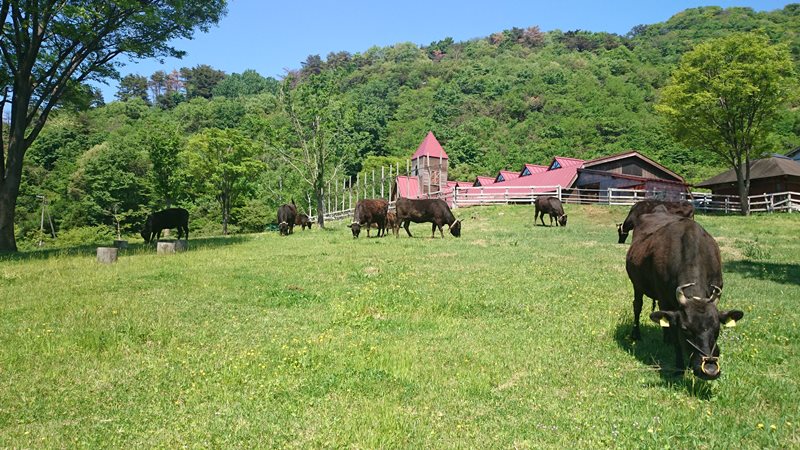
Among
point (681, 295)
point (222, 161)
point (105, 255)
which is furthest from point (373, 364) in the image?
point (222, 161)

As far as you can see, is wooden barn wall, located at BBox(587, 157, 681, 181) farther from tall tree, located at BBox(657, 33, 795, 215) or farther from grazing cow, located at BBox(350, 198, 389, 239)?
grazing cow, located at BBox(350, 198, 389, 239)

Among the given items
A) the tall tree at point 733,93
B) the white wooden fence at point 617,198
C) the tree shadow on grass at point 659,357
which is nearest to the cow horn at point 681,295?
the tree shadow on grass at point 659,357

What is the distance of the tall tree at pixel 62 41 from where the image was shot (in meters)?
18.0

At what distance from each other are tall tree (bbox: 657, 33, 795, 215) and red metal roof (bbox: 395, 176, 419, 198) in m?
29.1

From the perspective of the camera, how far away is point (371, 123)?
106500 millimetres

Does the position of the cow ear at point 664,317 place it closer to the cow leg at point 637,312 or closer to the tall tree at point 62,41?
the cow leg at point 637,312

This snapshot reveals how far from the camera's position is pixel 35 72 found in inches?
838

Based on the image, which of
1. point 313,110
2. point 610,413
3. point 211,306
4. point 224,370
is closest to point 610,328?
point 610,413

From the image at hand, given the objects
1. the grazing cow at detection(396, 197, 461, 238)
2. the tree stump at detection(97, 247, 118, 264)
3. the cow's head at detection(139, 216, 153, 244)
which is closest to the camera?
the tree stump at detection(97, 247, 118, 264)

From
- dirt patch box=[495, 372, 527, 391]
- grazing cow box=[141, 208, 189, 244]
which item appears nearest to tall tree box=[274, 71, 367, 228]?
grazing cow box=[141, 208, 189, 244]

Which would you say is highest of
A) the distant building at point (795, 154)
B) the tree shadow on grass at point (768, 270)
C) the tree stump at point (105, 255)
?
the distant building at point (795, 154)

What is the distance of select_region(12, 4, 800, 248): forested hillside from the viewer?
154ft

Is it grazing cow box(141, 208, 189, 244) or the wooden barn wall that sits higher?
the wooden barn wall

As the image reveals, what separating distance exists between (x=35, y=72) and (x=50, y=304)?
58.1 feet
